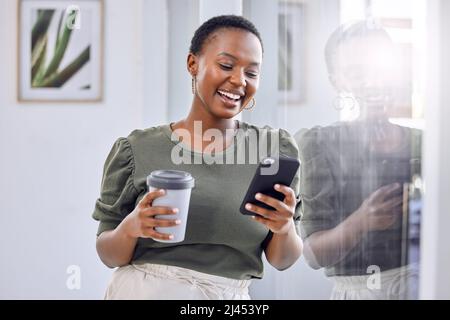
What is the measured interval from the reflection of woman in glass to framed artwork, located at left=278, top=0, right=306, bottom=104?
0.06 m

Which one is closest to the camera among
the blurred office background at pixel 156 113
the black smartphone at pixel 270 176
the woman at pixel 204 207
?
the black smartphone at pixel 270 176

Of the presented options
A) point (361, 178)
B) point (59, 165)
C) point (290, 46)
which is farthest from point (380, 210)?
point (59, 165)

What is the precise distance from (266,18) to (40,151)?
492mm

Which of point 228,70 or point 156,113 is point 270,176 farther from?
point 156,113

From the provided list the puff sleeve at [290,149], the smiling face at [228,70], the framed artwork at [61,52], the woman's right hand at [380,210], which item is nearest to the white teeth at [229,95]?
the smiling face at [228,70]

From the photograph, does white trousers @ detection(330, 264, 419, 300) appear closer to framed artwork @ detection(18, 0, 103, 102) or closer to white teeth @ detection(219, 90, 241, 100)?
white teeth @ detection(219, 90, 241, 100)

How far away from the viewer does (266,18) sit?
42.0 inches

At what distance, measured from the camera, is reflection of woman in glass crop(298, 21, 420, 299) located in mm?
1068

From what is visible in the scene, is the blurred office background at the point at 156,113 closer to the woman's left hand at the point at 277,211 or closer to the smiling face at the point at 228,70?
the smiling face at the point at 228,70

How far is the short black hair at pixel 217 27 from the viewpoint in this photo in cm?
92

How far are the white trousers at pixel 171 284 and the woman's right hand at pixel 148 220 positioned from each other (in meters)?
0.08

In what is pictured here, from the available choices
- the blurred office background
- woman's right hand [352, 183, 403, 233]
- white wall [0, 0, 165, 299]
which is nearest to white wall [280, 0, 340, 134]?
the blurred office background
